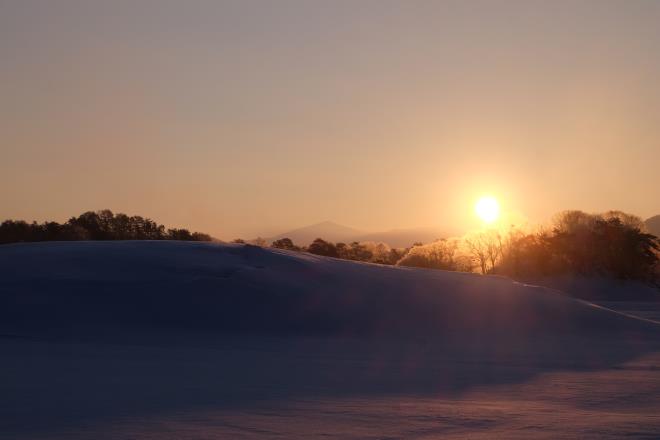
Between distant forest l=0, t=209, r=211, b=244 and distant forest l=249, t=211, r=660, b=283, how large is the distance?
49.4ft

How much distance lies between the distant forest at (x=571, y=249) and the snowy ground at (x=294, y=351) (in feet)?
105

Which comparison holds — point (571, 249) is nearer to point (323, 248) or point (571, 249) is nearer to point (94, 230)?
point (323, 248)

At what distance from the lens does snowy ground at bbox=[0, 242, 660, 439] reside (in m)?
6.94

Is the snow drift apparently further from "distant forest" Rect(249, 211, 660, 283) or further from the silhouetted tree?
the silhouetted tree

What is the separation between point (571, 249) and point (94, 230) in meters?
35.6

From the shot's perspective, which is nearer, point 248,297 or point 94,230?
point 248,297

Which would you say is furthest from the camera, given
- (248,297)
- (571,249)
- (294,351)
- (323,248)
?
(323,248)

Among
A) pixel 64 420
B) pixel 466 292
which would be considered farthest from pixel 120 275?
pixel 64 420

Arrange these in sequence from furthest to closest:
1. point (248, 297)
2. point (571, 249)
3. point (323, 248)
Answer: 1. point (323, 248)
2. point (571, 249)
3. point (248, 297)

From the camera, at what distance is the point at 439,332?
618 inches

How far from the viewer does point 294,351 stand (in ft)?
41.4

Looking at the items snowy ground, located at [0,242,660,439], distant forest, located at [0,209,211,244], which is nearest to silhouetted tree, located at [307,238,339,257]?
distant forest, located at [0,209,211,244]

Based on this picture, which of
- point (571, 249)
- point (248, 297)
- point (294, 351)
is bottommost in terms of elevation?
point (294, 351)

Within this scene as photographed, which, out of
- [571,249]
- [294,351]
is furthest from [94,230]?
[294,351]
